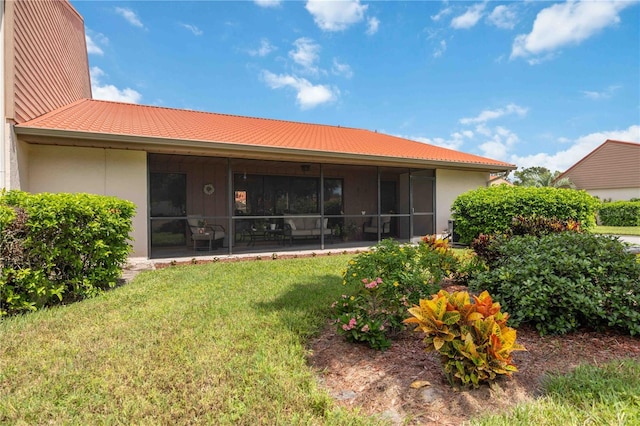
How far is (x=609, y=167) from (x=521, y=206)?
25.8 metres

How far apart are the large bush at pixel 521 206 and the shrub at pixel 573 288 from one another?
605 cm

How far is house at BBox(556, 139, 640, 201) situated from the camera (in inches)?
984

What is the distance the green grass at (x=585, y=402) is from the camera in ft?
6.19

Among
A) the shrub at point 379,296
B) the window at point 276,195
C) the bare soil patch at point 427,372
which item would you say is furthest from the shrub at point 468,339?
the window at point 276,195

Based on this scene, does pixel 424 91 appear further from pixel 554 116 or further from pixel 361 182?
pixel 554 116

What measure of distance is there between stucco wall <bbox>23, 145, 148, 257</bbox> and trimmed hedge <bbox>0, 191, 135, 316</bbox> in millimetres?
2952

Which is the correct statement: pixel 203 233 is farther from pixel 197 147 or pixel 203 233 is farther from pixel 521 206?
pixel 521 206

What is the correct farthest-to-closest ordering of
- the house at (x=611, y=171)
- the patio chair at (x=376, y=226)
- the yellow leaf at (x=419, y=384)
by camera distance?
1. the house at (x=611, y=171)
2. the patio chair at (x=376, y=226)
3. the yellow leaf at (x=419, y=384)

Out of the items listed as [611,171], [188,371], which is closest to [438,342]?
[188,371]

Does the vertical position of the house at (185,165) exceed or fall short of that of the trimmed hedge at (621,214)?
it exceeds it

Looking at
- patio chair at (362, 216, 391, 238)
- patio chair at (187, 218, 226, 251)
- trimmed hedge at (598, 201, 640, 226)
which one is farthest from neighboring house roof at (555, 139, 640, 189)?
patio chair at (187, 218, 226, 251)

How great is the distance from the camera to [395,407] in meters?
2.12

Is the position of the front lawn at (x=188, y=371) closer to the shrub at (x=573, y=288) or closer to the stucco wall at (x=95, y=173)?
the shrub at (x=573, y=288)

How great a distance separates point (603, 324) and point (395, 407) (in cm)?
249
